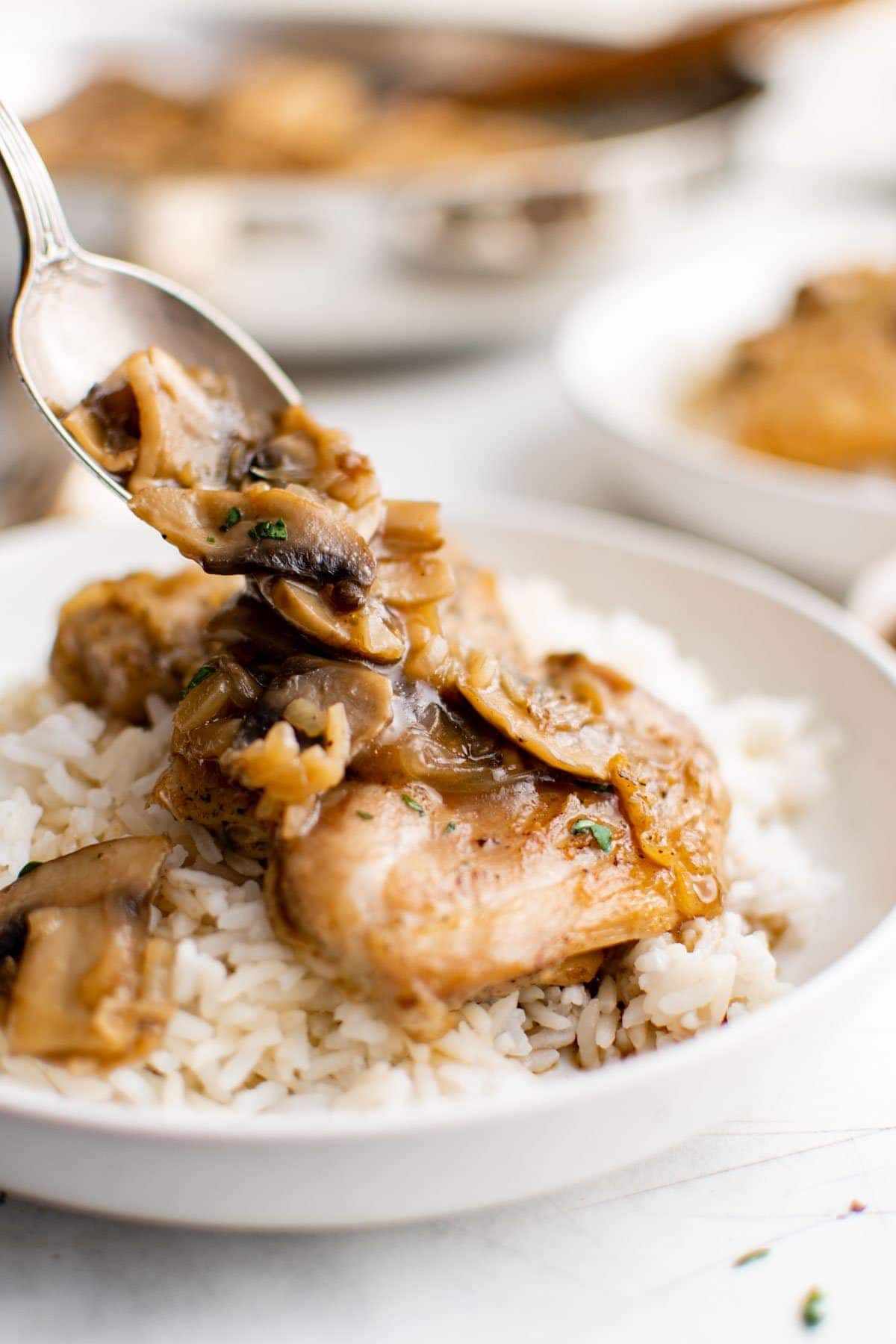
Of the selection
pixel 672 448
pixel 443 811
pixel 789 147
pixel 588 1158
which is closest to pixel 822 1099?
pixel 588 1158

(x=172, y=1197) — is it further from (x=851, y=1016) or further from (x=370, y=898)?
(x=851, y=1016)

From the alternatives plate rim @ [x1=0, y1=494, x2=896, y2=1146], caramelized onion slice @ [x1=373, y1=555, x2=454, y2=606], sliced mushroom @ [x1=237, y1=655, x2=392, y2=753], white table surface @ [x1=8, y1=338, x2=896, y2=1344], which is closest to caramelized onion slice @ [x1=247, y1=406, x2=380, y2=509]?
caramelized onion slice @ [x1=373, y1=555, x2=454, y2=606]

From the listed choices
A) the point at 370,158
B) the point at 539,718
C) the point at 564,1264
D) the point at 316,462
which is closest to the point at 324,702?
the point at 539,718

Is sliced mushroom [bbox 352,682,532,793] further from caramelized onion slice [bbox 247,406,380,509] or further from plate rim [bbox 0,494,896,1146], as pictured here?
plate rim [bbox 0,494,896,1146]

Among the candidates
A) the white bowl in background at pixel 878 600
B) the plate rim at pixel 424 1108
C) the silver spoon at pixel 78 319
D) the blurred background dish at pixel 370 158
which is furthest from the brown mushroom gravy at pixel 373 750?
the blurred background dish at pixel 370 158

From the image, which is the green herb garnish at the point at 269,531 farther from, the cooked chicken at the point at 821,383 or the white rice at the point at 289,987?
the cooked chicken at the point at 821,383

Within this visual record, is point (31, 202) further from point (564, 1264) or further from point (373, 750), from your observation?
point (564, 1264)
